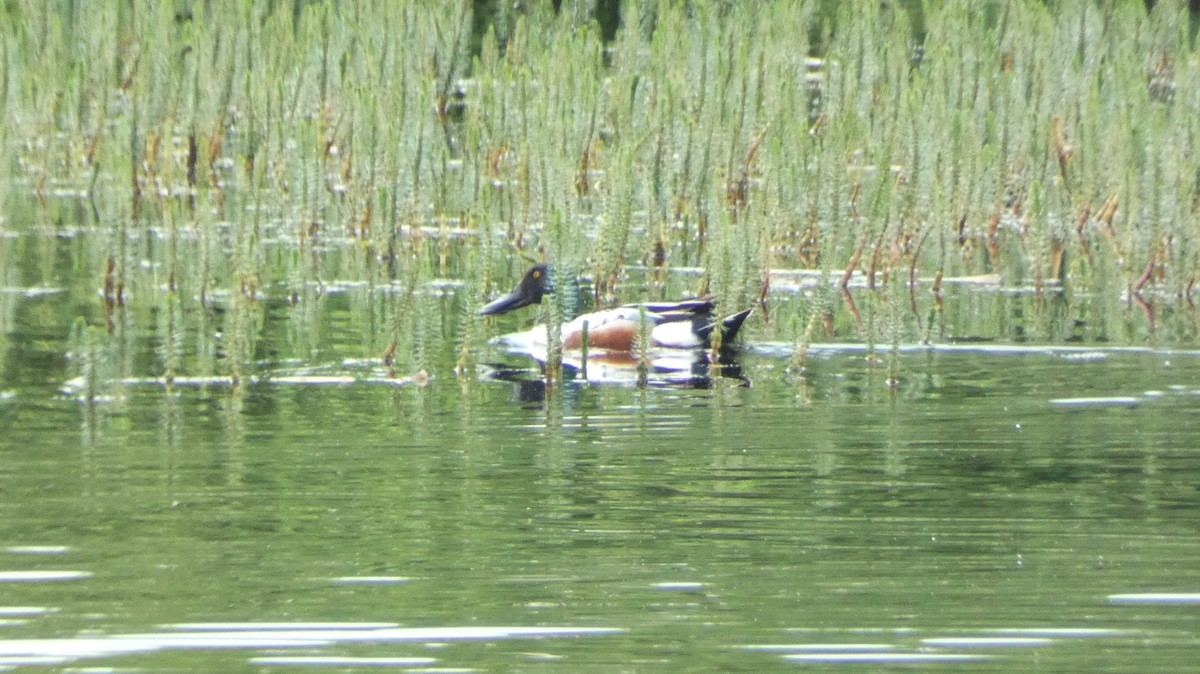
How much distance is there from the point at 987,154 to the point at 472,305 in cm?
364

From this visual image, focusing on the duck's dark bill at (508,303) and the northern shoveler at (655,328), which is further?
the duck's dark bill at (508,303)

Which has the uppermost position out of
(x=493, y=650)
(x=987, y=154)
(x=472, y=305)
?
(x=987, y=154)

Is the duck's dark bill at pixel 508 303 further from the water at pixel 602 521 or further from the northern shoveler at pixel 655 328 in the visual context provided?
the water at pixel 602 521

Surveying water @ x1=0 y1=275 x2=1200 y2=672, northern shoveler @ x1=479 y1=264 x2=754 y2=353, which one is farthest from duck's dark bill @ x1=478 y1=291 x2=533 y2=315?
water @ x1=0 y1=275 x2=1200 y2=672

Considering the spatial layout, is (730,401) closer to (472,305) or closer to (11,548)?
(472,305)

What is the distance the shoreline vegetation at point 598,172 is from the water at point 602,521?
1.95 feet

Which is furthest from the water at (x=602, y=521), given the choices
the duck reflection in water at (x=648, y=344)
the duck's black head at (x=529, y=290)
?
the duck's black head at (x=529, y=290)

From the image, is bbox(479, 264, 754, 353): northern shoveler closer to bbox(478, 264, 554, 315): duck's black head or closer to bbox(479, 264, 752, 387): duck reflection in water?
bbox(479, 264, 752, 387): duck reflection in water

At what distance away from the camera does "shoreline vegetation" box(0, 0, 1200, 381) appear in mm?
9141

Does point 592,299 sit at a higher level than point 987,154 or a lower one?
lower

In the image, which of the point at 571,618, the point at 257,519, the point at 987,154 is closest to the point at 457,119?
the point at 987,154

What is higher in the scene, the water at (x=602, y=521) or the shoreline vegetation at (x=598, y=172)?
the shoreline vegetation at (x=598, y=172)

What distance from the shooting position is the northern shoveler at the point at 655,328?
8430mm

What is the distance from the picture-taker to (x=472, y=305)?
787 centimetres
